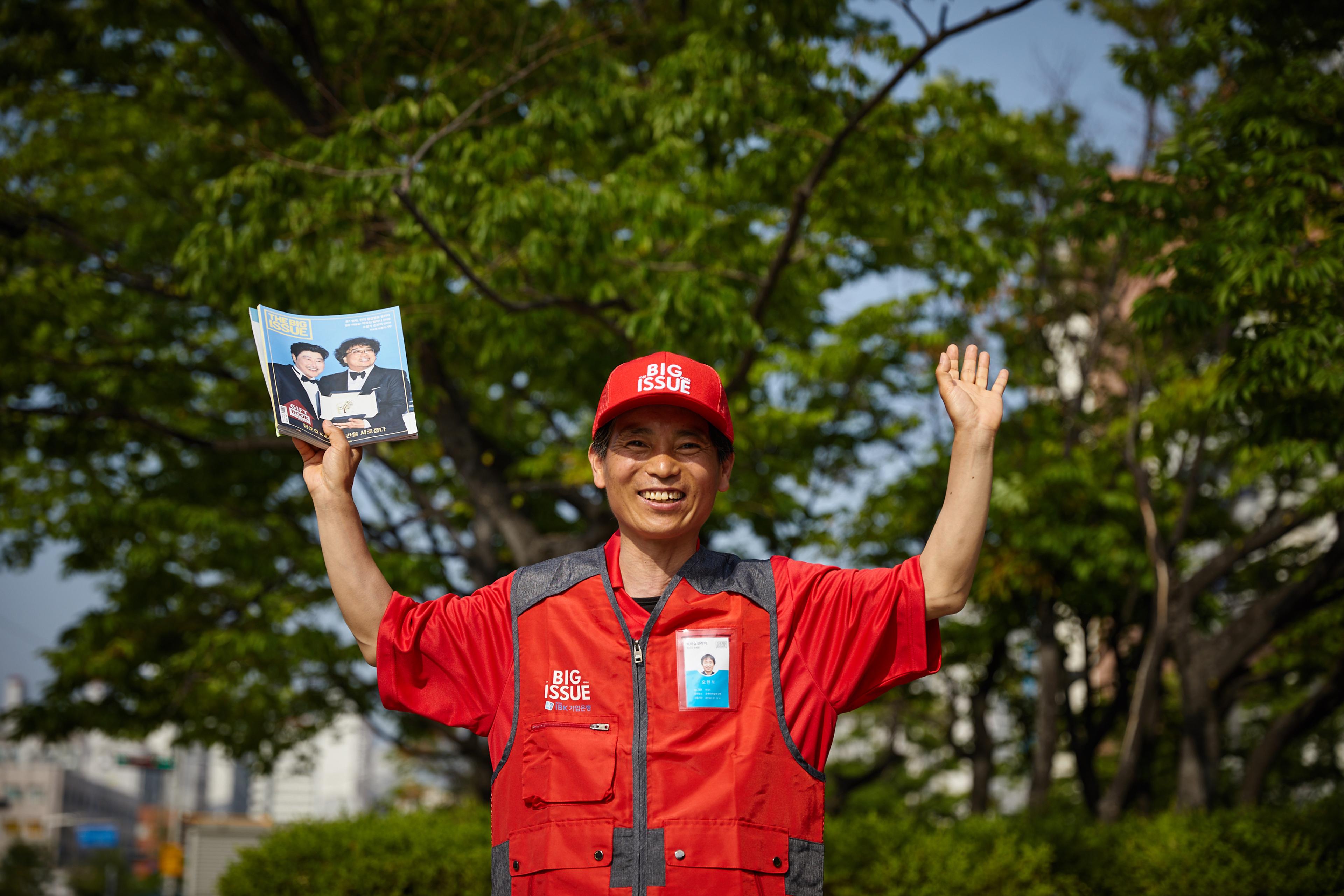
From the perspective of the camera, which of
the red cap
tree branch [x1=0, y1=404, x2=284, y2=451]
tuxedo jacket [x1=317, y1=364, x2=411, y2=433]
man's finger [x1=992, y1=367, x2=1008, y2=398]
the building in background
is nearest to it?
man's finger [x1=992, y1=367, x2=1008, y2=398]

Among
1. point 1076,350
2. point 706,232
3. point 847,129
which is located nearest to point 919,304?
point 1076,350

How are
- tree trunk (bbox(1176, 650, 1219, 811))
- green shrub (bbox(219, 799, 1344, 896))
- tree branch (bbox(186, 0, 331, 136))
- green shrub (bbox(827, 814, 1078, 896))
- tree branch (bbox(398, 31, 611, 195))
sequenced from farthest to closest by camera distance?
tree trunk (bbox(1176, 650, 1219, 811)) → tree branch (bbox(186, 0, 331, 136)) → green shrub (bbox(827, 814, 1078, 896)) → green shrub (bbox(219, 799, 1344, 896)) → tree branch (bbox(398, 31, 611, 195))

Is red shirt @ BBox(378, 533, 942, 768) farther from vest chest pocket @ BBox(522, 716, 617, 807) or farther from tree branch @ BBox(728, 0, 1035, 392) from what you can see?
tree branch @ BBox(728, 0, 1035, 392)

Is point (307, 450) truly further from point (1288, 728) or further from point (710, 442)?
point (1288, 728)

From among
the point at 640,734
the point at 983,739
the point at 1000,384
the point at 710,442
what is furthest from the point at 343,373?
the point at 983,739

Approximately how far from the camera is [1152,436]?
1130 cm

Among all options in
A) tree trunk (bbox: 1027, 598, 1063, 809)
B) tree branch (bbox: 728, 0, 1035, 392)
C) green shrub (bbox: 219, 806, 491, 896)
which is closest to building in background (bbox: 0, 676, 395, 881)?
green shrub (bbox: 219, 806, 491, 896)

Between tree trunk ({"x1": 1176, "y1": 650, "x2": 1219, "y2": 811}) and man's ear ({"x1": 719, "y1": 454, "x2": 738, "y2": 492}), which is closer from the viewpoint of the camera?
man's ear ({"x1": 719, "y1": 454, "x2": 738, "y2": 492})

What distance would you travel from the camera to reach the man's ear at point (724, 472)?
2.88m

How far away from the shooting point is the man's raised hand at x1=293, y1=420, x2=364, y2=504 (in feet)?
8.84

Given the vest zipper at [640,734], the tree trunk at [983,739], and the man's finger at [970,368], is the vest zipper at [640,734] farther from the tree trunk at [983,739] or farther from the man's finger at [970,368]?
the tree trunk at [983,739]

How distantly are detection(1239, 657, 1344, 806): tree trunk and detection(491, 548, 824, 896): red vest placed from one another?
868 cm

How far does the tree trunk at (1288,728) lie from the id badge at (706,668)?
874 cm

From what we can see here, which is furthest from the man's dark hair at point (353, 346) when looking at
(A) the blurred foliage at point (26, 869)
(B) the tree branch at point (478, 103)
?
(A) the blurred foliage at point (26, 869)
